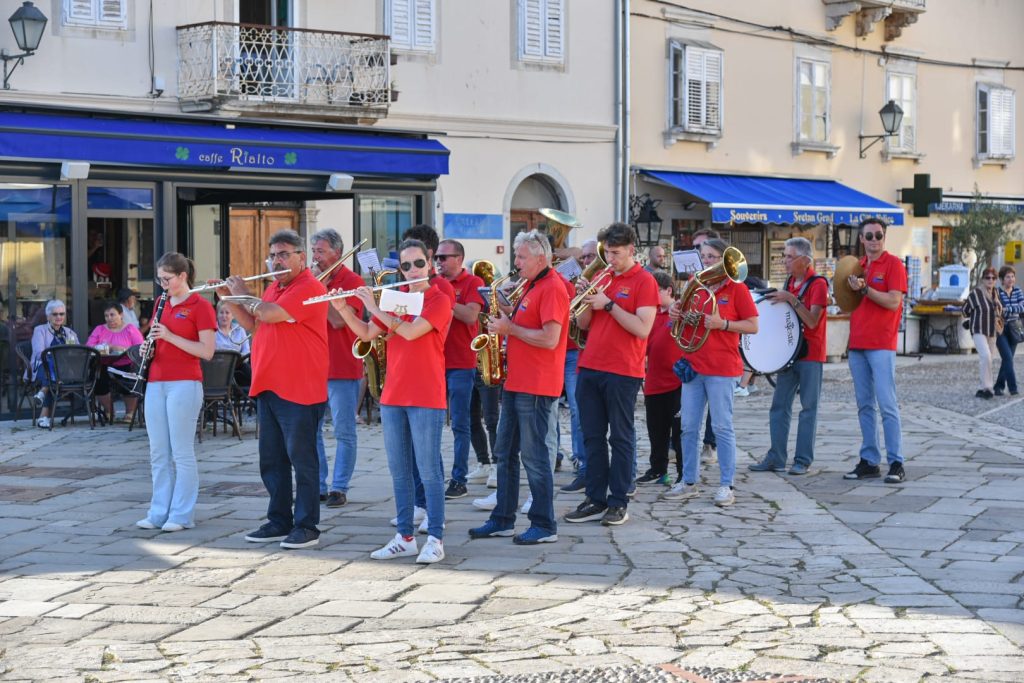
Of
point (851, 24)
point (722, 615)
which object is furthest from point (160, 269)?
point (851, 24)

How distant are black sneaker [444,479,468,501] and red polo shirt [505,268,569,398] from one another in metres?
1.80

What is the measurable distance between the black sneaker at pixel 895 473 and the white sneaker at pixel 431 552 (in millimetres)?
4020

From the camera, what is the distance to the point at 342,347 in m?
9.37

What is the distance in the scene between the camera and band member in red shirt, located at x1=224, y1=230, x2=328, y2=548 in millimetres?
8141

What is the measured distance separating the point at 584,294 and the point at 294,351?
175 cm

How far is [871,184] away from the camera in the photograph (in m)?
29.4

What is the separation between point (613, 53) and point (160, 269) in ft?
53.7

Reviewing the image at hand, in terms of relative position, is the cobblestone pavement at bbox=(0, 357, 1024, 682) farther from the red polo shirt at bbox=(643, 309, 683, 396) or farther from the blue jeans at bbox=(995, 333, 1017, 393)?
the blue jeans at bbox=(995, 333, 1017, 393)

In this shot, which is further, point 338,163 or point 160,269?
point 338,163

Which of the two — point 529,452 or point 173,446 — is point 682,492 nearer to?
point 529,452

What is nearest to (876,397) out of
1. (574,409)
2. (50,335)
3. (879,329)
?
(879,329)

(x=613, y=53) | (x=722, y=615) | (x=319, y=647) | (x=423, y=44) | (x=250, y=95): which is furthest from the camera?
(x=613, y=53)

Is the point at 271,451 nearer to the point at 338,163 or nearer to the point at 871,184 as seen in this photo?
the point at 338,163

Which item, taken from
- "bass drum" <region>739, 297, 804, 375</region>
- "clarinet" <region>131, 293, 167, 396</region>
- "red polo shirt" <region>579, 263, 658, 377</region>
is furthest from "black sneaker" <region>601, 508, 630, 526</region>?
"clarinet" <region>131, 293, 167, 396</region>
